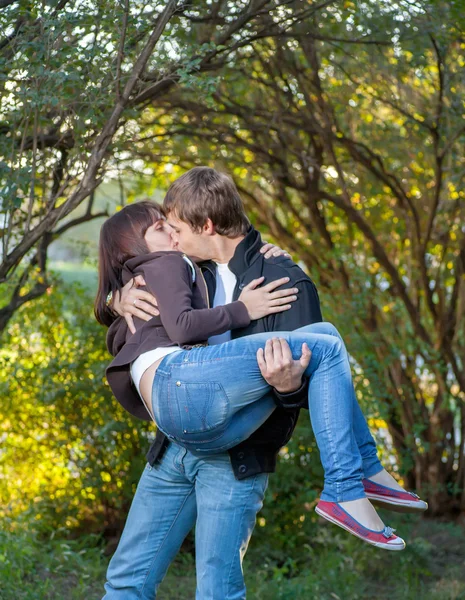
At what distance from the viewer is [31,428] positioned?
16.8 feet

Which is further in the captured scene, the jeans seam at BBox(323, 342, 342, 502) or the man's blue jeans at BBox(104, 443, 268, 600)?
the man's blue jeans at BBox(104, 443, 268, 600)

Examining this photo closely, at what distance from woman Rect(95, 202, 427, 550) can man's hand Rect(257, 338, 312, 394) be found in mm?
15

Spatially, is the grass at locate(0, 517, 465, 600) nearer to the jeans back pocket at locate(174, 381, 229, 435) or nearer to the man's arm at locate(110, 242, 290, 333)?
the man's arm at locate(110, 242, 290, 333)

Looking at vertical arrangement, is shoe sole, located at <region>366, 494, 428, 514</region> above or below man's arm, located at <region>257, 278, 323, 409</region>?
below

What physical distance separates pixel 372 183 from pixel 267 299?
362 centimetres

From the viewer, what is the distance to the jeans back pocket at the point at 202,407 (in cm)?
231

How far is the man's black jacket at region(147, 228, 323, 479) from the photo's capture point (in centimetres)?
249

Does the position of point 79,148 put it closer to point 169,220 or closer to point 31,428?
point 169,220

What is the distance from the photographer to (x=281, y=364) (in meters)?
2.27

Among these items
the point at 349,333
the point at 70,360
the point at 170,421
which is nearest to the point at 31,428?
the point at 70,360

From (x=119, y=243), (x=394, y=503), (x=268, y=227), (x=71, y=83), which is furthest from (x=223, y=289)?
(x=268, y=227)

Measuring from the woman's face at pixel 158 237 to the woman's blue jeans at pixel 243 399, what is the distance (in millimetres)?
460

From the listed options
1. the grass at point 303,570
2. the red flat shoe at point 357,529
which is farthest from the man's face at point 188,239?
the grass at point 303,570

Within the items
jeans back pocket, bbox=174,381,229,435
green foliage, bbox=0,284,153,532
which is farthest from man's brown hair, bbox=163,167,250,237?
green foliage, bbox=0,284,153,532
